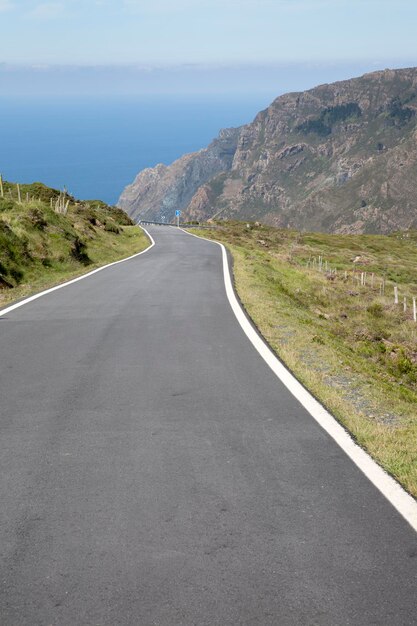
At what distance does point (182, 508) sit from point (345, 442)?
1894 mm

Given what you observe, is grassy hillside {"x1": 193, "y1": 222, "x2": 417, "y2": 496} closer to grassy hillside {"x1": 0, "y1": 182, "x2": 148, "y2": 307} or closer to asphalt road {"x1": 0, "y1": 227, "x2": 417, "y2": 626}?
asphalt road {"x1": 0, "y1": 227, "x2": 417, "y2": 626}

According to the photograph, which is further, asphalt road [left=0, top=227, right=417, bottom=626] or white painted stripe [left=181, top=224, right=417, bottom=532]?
white painted stripe [left=181, top=224, right=417, bottom=532]

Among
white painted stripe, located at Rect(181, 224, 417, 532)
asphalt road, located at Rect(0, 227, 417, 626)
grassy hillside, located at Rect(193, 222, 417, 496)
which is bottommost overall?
grassy hillside, located at Rect(193, 222, 417, 496)

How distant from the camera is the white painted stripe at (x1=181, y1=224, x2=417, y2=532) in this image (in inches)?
170

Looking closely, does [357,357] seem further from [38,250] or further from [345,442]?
[38,250]

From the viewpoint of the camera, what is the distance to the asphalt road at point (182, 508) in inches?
127

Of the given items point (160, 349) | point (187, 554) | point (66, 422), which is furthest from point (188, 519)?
point (160, 349)

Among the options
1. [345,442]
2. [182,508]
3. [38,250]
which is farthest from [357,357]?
[38,250]

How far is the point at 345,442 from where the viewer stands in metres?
5.57

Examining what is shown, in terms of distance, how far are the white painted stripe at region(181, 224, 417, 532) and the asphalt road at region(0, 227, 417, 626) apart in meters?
0.09

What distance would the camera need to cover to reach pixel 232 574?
3459 mm

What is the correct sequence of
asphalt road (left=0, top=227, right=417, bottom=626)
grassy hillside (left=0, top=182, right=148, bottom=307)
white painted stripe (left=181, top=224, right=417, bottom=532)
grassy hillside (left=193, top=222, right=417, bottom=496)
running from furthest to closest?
grassy hillside (left=0, top=182, right=148, bottom=307)
grassy hillside (left=193, top=222, right=417, bottom=496)
white painted stripe (left=181, top=224, right=417, bottom=532)
asphalt road (left=0, top=227, right=417, bottom=626)

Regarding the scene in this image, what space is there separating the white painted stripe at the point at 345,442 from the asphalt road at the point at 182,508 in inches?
3.4

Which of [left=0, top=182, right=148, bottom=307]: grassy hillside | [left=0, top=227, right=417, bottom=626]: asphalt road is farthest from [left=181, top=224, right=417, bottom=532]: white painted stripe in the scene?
[left=0, top=182, right=148, bottom=307]: grassy hillside
